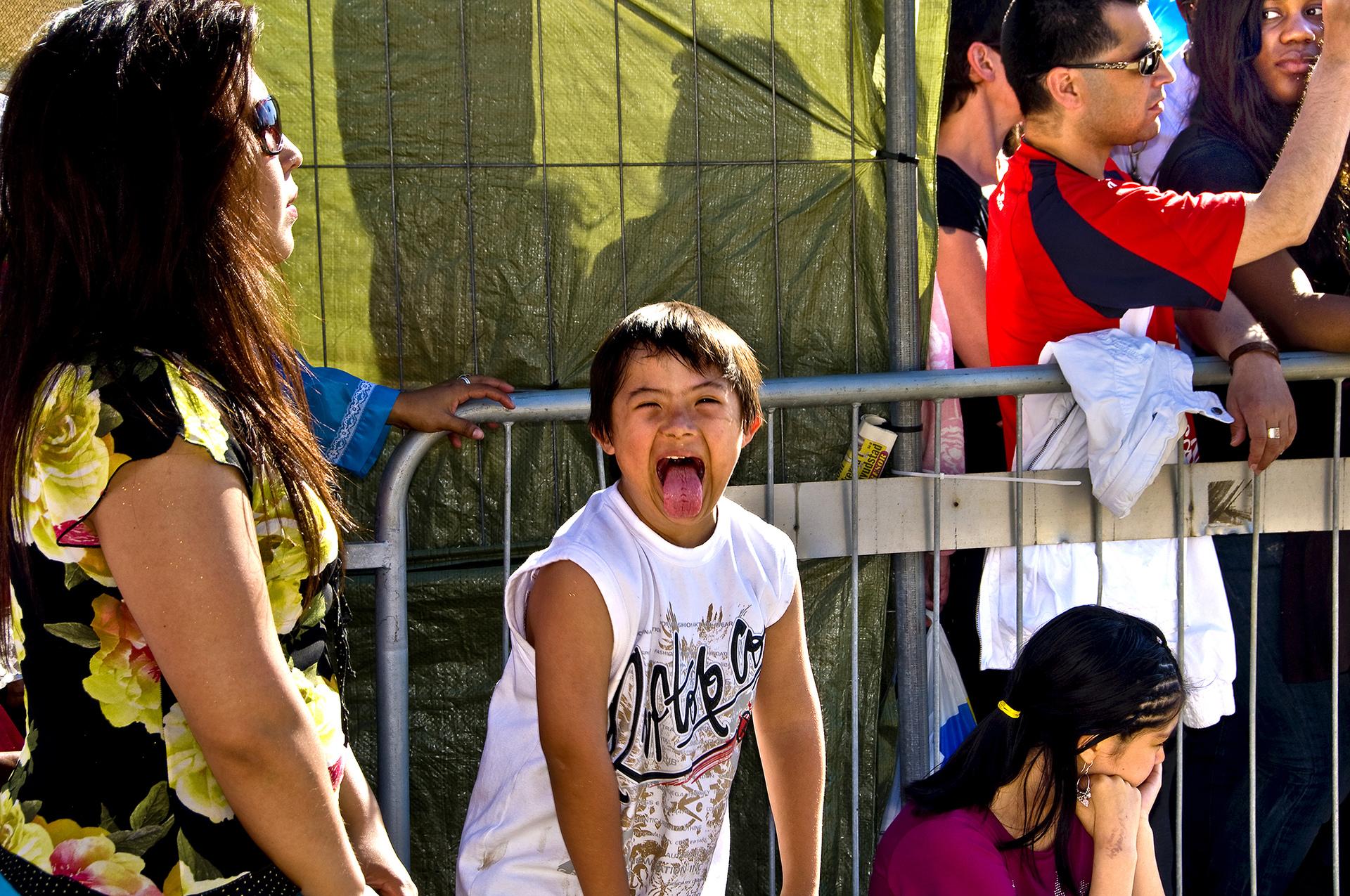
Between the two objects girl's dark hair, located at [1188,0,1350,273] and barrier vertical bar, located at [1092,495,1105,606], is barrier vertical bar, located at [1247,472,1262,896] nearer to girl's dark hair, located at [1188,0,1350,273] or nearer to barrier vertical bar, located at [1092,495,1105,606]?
barrier vertical bar, located at [1092,495,1105,606]

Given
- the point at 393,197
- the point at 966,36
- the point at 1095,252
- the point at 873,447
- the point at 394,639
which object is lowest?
the point at 394,639

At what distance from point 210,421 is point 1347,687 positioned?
10.8 feet

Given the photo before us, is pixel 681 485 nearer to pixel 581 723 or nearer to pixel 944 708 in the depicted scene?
pixel 581 723

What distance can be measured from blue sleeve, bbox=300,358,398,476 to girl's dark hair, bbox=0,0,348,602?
1182 mm

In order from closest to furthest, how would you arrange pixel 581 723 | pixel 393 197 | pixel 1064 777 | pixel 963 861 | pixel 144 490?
pixel 144 490, pixel 581 723, pixel 963 861, pixel 1064 777, pixel 393 197

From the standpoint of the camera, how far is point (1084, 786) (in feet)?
7.79

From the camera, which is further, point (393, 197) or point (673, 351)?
point (393, 197)

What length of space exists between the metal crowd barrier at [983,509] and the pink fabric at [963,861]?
70 centimetres

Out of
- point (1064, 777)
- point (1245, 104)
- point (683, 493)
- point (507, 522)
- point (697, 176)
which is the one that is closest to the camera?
point (683, 493)

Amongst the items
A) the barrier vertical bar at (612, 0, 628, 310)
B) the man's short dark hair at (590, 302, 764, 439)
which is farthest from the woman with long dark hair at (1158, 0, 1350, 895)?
the man's short dark hair at (590, 302, 764, 439)

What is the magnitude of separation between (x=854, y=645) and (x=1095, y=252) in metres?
1.12

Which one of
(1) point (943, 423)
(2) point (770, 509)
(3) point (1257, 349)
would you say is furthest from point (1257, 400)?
(2) point (770, 509)

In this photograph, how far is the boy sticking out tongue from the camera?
6.66 ft

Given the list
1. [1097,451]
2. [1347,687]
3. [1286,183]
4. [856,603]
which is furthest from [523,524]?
[1347,687]
